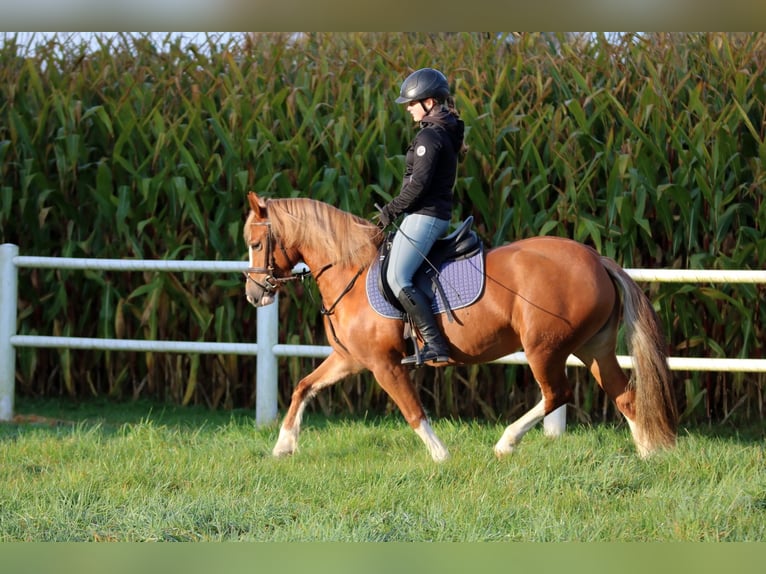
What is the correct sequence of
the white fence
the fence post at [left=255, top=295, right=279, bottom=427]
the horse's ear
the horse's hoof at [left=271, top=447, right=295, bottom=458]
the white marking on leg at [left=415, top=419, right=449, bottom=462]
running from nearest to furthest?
the white marking on leg at [left=415, top=419, right=449, bottom=462] → the horse's ear → the horse's hoof at [left=271, top=447, right=295, bottom=458] → the white fence → the fence post at [left=255, top=295, right=279, bottom=427]

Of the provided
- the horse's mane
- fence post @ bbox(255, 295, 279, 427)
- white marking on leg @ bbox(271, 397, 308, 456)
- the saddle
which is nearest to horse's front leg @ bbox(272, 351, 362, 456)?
white marking on leg @ bbox(271, 397, 308, 456)

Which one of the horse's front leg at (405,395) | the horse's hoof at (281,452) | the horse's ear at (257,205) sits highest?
the horse's ear at (257,205)

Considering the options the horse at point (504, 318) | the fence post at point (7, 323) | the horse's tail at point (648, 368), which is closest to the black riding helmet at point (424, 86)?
the horse at point (504, 318)

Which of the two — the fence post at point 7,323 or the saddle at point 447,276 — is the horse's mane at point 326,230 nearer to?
the saddle at point 447,276

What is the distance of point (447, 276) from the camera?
19.3ft

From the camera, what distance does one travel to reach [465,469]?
226 inches

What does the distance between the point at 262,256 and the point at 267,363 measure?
1816mm

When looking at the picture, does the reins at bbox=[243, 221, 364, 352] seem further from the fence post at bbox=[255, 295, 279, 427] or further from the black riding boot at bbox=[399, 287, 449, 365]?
the fence post at bbox=[255, 295, 279, 427]

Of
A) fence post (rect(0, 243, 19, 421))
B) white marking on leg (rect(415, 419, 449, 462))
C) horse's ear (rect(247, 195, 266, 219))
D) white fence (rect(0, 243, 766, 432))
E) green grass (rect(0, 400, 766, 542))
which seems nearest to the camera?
green grass (rect(0, 400, 766, 542))

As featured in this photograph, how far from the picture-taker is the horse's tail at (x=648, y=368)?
5.87m

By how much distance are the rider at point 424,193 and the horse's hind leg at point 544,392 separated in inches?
23.4

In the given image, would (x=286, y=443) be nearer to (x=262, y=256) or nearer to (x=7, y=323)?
(x=262, y=256)

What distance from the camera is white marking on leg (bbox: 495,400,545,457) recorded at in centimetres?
602

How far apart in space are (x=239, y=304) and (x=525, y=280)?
3523 mm
